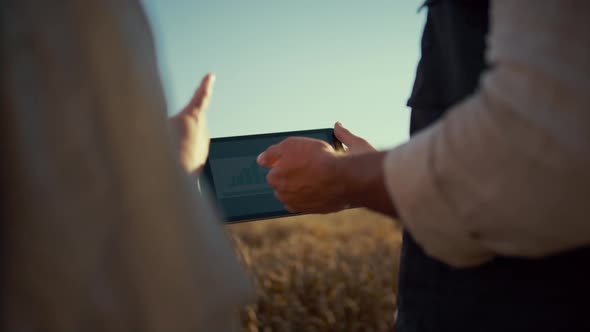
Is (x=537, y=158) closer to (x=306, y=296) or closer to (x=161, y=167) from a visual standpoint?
(x=161, y=167)

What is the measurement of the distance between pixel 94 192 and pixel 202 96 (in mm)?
439

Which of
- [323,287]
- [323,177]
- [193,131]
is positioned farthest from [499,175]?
[323,287]

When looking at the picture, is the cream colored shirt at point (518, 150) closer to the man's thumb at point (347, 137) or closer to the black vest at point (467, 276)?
the black vest at point (467, 276)

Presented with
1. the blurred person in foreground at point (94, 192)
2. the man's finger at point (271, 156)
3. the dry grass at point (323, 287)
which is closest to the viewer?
the blurred person in foreground at point (94, 192)

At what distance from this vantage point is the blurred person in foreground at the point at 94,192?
79cm

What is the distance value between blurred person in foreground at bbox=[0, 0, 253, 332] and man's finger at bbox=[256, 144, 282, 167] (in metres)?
0.57

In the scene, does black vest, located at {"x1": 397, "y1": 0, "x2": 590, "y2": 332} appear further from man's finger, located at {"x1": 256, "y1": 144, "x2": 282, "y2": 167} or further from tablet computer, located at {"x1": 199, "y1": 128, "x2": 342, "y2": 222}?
tablet computer, located at {"x1": 199, "y1": 128, "x2": 342, "y2": 222}

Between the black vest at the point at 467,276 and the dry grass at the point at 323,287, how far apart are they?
95.8 inches

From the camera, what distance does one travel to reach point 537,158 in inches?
35.0

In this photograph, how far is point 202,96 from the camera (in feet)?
3.98

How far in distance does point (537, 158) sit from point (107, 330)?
63 centimetres

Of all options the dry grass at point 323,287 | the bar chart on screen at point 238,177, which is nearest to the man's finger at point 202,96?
the bar chart on screen at point 238,177

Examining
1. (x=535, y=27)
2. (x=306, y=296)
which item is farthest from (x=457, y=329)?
(x=306, y=296)

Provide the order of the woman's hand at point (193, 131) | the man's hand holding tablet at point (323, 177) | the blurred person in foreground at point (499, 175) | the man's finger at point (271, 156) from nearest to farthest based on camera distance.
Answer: the blurred person in foreground at point (499, 175) → the woman's hand at point (193, 131) → the man's hand holding tablet at point (323, 177) → the man's finger at point (271, 156)
